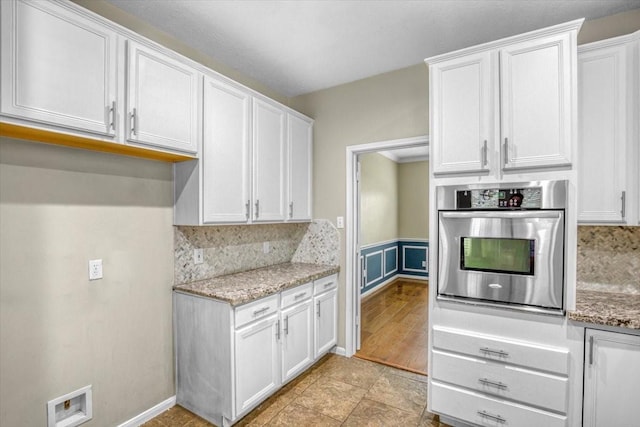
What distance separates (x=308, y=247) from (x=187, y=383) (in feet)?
5.42

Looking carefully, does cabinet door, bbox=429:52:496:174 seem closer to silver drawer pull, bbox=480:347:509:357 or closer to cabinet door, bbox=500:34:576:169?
cabinet door, bbox=500:34:576:169

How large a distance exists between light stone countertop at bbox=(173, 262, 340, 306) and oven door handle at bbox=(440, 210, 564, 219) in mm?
1277

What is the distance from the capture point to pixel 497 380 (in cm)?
193

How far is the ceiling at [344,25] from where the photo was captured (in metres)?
2.03

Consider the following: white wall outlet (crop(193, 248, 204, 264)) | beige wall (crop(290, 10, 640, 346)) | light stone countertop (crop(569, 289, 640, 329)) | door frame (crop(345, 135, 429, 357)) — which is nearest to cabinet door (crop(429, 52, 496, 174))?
beige wall (crop(290, 10, 640, 346))

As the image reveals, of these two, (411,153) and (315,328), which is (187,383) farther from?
(411,153)

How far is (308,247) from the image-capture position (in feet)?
11.2

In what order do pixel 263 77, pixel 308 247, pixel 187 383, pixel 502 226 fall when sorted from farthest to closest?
pixel 308 247, pixel 263 77, pixel 187 383, pixel 502 226

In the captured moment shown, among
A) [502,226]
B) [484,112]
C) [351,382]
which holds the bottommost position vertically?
[351,382]

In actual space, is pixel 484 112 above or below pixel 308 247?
above

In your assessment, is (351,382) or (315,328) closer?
(351,382)

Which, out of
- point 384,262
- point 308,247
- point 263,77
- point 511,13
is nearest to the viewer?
point 511,13

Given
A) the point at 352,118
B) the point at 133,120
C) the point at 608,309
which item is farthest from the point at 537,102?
the point at 133,120

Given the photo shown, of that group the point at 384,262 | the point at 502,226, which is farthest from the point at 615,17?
the point at 384,262
